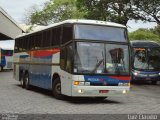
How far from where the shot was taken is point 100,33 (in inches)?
750

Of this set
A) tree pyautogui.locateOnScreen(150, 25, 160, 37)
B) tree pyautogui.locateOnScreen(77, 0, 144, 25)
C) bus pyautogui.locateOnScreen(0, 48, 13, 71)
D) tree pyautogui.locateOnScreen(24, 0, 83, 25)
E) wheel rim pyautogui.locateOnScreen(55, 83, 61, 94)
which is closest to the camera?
Answer: wheel rim pyautogui.locateOnScreen(55, 83, 61, 94)

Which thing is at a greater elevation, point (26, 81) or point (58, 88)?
point (26, 81)

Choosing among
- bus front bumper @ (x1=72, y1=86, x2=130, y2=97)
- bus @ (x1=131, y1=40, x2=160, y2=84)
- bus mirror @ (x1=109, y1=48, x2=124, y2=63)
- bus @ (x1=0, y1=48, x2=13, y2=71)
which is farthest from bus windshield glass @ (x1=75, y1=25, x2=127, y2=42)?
bus @ (x1=0, y1=48, x2=13, y2=71)

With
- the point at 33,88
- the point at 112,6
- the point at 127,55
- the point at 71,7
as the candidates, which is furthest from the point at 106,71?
the point at 71,7

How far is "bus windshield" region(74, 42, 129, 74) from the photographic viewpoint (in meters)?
18.2

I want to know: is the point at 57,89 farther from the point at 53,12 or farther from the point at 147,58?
the point at 53,12

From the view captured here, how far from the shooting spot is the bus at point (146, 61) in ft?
113

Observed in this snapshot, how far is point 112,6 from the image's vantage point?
4328 centimetres

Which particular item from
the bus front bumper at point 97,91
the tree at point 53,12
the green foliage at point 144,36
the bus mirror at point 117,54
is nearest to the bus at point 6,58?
the tree at point 53,12

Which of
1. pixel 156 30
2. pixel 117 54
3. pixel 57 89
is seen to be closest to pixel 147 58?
pixel 57 89

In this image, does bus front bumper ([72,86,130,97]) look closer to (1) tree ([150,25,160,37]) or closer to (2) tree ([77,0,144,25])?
(2) tree ([77,0,144,25])

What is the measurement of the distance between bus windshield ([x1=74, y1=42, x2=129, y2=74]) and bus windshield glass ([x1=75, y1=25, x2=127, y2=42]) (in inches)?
10.9

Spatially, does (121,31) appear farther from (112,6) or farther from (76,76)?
(112,6)

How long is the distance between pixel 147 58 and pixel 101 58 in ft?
54.6
